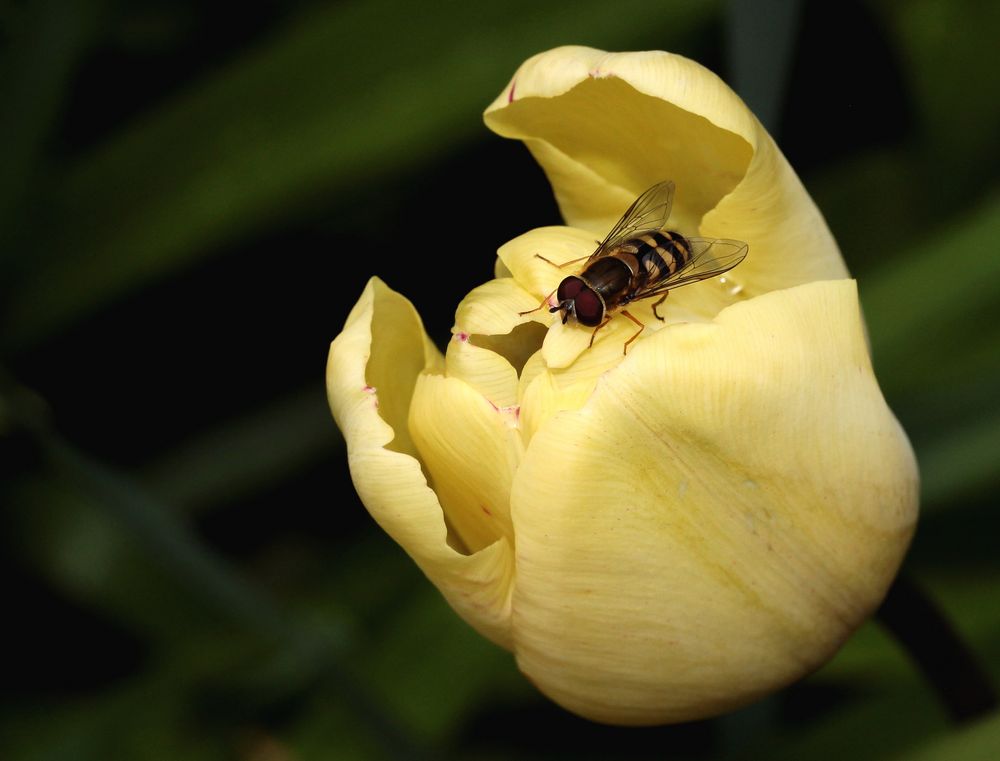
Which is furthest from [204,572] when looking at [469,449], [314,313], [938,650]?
[314,313]

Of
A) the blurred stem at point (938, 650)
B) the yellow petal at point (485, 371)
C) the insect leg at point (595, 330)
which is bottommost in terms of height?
the blurred stem at point (938, 650)

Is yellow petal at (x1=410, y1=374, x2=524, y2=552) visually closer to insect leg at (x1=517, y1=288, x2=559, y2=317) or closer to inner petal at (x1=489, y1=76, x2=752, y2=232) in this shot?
insect leg at (x1=517, y1=288, x2=559, y2=317)

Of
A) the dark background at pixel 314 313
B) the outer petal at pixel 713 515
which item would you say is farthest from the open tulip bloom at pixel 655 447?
the dark background at pixel 314 313

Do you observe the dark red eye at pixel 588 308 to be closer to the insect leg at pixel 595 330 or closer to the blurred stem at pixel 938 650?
the insect leg at pixel 595 330

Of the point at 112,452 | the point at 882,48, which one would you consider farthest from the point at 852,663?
the point at 112,452

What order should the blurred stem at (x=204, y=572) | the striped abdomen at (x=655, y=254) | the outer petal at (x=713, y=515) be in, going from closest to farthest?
the outer petal at (x=713, y=515)
the striped abdomen at (x=655, y=254)
the blurred stem at (x=204, y=572)

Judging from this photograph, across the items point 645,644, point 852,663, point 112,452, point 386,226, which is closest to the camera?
point 645,644

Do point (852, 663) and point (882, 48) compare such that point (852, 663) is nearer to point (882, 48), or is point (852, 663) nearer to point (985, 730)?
point (985, 730)
